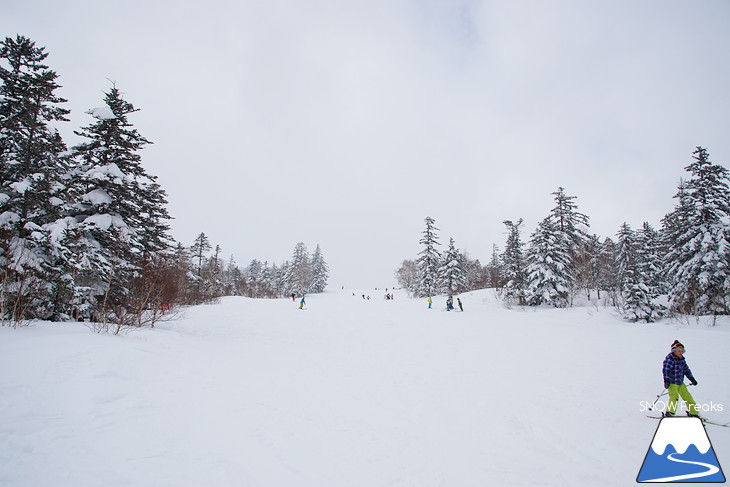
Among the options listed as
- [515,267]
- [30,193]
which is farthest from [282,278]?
[30,193]

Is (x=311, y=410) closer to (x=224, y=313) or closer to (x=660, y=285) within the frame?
(x=224, y=313)

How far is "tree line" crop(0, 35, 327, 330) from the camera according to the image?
10.4m

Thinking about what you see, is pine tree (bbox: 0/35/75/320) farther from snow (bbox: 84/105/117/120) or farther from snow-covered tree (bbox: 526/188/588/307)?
snow-covered tree (bbox: 526/188/588/307)

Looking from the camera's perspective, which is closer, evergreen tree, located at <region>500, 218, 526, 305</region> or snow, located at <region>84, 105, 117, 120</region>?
snow, located at <region>84, 105, 117, 120</region>

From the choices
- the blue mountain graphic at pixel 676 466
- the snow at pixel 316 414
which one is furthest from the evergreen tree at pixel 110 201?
the blue mountain graphic at pixel 676 466

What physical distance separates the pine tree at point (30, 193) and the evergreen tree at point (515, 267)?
36.6 metres

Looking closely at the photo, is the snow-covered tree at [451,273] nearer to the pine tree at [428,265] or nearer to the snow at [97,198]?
the pine tree at [428,265]

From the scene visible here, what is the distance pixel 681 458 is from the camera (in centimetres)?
536

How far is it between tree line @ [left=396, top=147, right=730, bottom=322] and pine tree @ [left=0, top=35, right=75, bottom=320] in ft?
113

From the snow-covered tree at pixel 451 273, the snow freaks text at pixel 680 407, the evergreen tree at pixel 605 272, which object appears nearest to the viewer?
the snow freaks text at pixel 680 407

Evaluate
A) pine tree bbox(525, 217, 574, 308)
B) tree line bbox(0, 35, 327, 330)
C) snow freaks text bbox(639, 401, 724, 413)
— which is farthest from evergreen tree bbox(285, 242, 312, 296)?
snow freaks text bbox(639, 401, 724, 413)

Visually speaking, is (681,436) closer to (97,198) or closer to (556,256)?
(97,198)

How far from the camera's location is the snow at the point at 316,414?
4.94 meters

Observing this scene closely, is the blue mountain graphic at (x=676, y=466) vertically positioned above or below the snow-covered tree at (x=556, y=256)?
below
